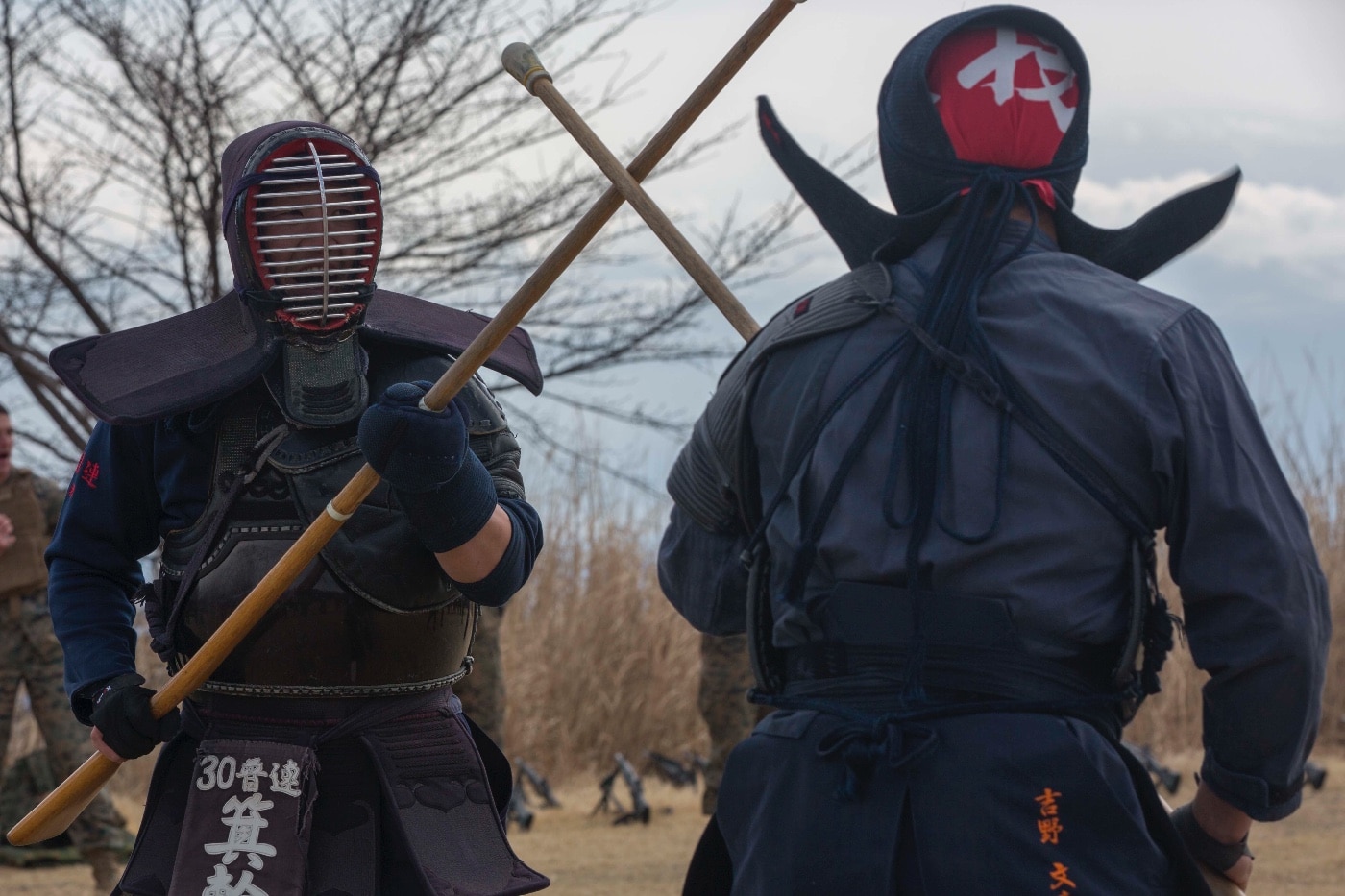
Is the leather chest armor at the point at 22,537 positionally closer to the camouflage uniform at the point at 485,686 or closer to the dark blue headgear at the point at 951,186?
the camouflage uniform at the point at 485,686

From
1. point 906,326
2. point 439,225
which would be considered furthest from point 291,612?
point 439,225

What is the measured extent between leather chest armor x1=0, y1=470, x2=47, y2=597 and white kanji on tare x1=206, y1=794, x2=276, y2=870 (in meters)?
4.24

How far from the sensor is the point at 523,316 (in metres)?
2.31

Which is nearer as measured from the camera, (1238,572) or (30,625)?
(1238,572)

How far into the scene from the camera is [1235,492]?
5.97ft

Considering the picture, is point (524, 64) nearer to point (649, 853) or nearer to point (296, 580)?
point (296, 580)

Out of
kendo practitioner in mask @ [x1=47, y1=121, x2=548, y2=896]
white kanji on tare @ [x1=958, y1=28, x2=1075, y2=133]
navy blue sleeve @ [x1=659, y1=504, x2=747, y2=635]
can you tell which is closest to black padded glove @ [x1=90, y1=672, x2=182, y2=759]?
kendo practitioner in mask @ [x1=47, y1=121, x2=548, y2=896]

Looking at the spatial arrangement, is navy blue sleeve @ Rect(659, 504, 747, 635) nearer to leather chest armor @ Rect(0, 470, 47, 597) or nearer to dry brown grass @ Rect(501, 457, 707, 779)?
leather chest armor @ Rect(0, 470, 47, 597)

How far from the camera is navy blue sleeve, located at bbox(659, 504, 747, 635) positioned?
7.51ft

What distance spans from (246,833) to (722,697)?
532cm

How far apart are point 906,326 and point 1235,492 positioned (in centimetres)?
46

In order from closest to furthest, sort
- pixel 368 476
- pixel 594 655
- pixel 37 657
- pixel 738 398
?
1. pixel 738 398
2. pixel 368 476
3. pixel 37 657
4. pixel 594 655

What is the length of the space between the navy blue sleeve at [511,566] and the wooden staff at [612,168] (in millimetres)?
492

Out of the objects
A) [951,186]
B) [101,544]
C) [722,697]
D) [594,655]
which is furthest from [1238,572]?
[594,655]
